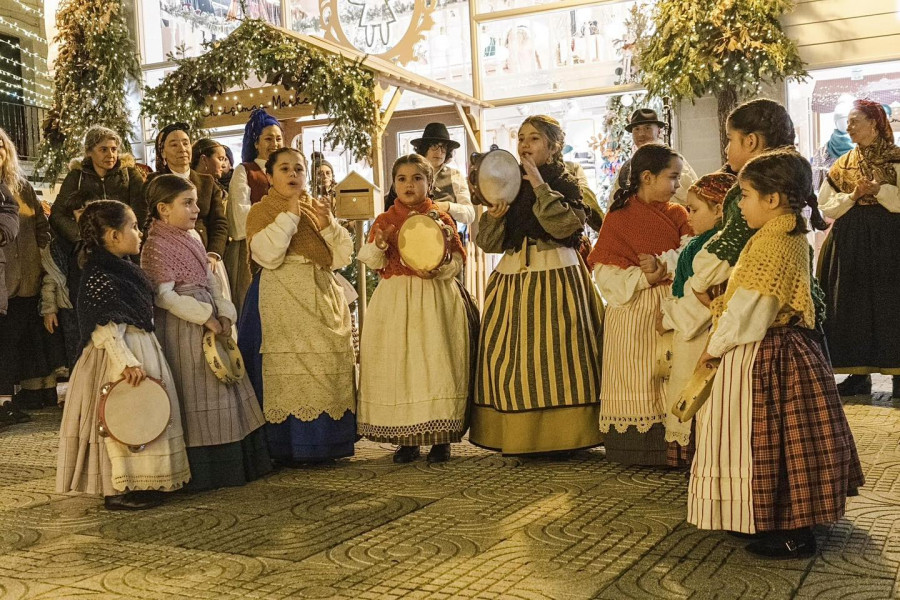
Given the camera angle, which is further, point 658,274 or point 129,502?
point 658,274

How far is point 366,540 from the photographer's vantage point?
3.16 metres

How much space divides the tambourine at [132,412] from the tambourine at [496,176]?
1.56m

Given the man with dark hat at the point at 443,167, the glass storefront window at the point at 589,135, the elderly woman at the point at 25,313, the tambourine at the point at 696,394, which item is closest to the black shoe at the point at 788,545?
the tambourine at the point at 696,394

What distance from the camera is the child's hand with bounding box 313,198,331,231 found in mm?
4398

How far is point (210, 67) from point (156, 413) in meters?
3.97

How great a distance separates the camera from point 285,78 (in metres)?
6.81

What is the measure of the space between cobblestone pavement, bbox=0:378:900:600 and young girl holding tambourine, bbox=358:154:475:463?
172mm

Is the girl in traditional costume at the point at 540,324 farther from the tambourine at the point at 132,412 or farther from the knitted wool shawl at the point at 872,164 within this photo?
A: the knitted wool shawl at the point at 872,164

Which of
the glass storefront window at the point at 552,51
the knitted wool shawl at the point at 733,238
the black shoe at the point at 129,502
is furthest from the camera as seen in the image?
the glass storefront window at the point at 552,51

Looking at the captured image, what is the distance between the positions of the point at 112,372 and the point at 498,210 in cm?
170

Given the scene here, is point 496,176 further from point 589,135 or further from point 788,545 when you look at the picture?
point 589,135

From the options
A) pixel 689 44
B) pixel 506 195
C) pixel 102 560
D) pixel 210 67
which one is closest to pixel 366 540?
pixel 102 560

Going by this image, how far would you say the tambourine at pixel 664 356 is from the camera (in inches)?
153

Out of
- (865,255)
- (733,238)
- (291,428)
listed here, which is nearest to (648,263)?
(733,238)
